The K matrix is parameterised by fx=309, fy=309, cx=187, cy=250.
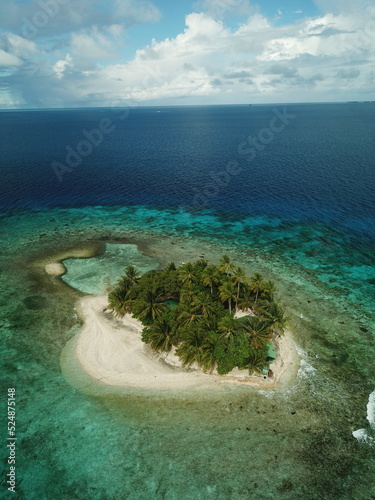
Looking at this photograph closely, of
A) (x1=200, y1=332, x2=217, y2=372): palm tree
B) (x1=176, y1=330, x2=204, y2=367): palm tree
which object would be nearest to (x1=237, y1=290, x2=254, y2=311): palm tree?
(x1=200, y1=332, x2=217, y2=372): palm tree

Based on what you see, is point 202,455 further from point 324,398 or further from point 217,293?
point 217,293

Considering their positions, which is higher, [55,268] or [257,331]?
[257,331]

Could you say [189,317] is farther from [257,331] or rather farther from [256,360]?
[256,360]

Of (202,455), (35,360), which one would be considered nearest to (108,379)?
(35,360)

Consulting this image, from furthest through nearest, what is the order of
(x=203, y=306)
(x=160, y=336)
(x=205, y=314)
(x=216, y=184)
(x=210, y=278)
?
(x=216, y=184)
(x=210, y=278)
(x=203, y=306)
(x=205, y=314)
(x=160, y=336)

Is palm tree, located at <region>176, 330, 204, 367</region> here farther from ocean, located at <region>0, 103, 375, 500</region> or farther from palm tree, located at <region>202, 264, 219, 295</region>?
palm tree, located at <region>202, 264, 219, 295</region>

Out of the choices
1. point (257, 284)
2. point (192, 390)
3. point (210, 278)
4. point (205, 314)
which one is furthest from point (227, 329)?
point (210, 278)
